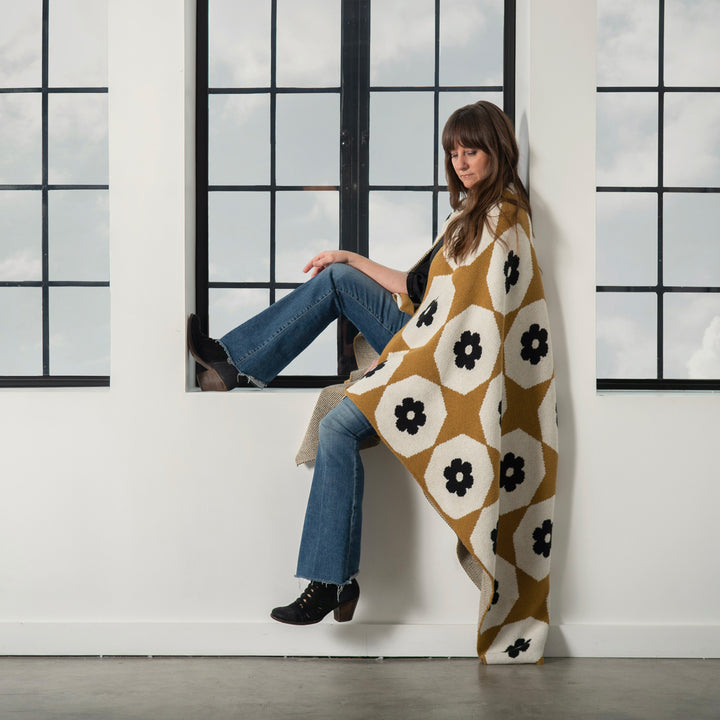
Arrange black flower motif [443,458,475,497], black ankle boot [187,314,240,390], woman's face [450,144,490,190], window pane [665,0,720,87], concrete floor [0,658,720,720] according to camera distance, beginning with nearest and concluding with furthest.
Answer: concrete floor [0,658,720,720], black flower motif [443,458,475,497], woman's face [450,144,490,190], black ankle boot [187,314,240,390], window pane [665,0,720,87]

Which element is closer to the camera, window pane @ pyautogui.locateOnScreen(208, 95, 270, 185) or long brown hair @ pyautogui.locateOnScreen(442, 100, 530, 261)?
long brown hair @ pyautogui.locateOnScreen(442, 100, 530, 261)

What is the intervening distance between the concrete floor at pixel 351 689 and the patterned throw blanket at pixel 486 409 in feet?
0.58

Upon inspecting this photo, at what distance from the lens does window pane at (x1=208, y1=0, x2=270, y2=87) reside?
7.55 ft

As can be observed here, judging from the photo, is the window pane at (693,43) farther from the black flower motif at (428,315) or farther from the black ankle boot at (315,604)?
the black ankle boot at (315,604)

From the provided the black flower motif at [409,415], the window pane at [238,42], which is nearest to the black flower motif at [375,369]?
the black flower motif at [409,415]

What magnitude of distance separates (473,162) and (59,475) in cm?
149

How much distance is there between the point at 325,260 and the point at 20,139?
120cm

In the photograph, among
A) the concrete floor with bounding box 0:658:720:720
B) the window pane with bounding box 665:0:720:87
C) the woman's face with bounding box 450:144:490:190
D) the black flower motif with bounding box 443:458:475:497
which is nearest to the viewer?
the concrete floor with bounding box 0:658:720:720

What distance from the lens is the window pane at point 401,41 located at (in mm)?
2305

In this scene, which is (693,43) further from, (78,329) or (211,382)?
(78,329)

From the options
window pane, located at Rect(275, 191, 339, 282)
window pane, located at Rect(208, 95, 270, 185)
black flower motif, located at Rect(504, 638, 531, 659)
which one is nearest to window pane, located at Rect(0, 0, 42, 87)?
window pane, located at Rect(208, 95, 270, 185)

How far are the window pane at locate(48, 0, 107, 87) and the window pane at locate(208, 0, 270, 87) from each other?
382mm

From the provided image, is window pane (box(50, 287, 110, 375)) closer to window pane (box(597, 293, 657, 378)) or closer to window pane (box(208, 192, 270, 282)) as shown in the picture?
window pane (box(208, 192, 270, 282))

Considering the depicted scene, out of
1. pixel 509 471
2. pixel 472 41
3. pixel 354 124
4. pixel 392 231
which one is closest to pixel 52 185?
pixel 354 124
